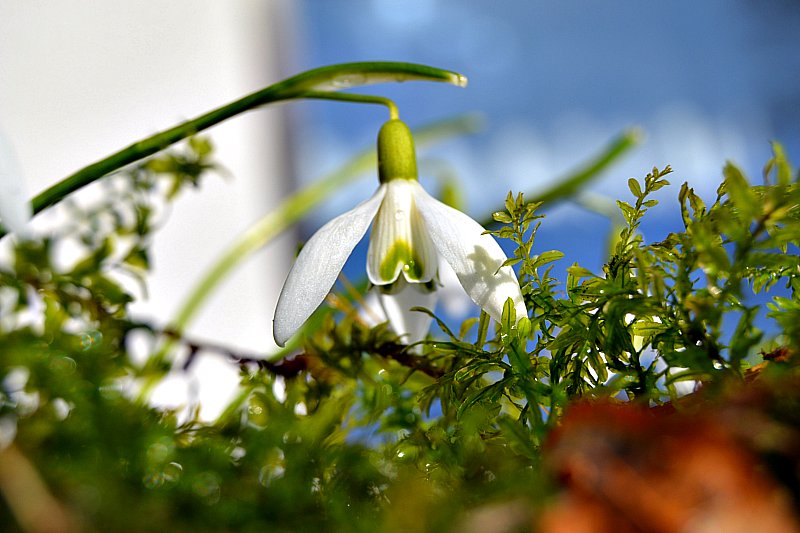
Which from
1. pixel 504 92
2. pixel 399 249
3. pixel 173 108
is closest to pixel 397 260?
pixel 399 249

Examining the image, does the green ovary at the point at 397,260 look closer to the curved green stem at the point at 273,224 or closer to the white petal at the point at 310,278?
the white petal at the point at 310,278

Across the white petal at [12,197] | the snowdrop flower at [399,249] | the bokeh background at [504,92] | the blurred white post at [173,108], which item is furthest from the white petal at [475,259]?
the bokeh background at [504,92]

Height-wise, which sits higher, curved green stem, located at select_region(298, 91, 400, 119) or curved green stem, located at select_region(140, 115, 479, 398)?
curved green stem, located at select_region(298, 91, 400, 119)

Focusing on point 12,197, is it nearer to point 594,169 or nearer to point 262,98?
point 262,98

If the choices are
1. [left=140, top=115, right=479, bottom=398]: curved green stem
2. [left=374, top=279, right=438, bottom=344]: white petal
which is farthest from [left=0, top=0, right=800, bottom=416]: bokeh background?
[left=374, top=279, right=438, bottom=344]: white petal

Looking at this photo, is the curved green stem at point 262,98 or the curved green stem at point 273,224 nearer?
the curved green stem at point 262,98

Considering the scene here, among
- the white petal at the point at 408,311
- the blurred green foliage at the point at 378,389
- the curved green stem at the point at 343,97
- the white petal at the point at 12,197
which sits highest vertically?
the curved green stem at the point at 343,97

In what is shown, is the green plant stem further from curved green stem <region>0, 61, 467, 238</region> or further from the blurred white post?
the blurred white post

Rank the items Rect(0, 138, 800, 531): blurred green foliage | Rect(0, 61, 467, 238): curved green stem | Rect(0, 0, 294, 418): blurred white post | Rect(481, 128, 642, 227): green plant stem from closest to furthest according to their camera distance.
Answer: Rect(0, 138, 800, 531): blurred green foliage, Rect(0, 61, 467, 238): curved green stem, Rect(481, 128, 642, 227): green plant stem, Rect(0, 0, 294, 418): blurred white post

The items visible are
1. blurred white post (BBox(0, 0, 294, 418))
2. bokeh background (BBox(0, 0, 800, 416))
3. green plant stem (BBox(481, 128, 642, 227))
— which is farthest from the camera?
bokeh background (BBox(0, 0, 800, 416))
